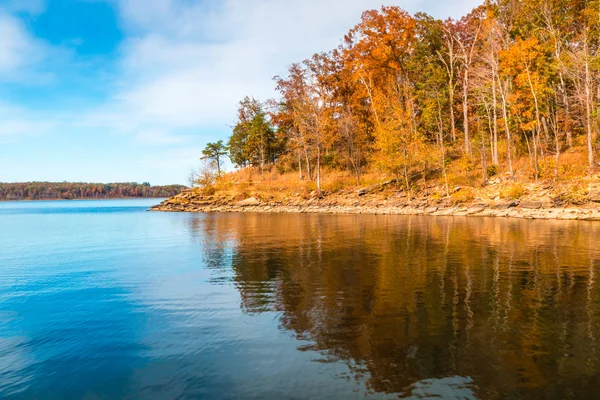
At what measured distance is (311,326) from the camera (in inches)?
364

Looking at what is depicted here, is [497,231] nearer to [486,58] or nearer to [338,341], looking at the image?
[338,341]

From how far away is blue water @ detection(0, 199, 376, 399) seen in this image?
21.8 feet

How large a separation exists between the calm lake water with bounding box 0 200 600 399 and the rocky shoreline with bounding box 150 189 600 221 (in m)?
17.0

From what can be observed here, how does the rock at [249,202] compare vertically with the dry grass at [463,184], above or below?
below

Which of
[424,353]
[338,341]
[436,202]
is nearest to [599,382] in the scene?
[424,353]

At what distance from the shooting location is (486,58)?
43.3 meters

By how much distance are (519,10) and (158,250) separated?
160 feet

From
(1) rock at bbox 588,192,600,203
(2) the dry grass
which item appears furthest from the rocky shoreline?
(2) the dry grass

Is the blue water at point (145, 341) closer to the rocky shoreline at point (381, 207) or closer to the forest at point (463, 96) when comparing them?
the rocky shoreline at point (381, 207)

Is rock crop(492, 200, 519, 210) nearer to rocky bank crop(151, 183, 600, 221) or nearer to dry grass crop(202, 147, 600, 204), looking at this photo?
rocky bank crop(151, 183, 600, 221)

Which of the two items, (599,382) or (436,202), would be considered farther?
(436,202)

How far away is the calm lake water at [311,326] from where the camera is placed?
21.6 feet

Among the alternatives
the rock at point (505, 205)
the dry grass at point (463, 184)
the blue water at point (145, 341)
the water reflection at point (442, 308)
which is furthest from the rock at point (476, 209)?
A: the blue water at point (145, 341)

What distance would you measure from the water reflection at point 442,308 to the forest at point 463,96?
25.1 metres
